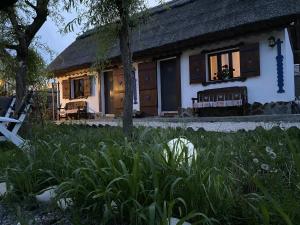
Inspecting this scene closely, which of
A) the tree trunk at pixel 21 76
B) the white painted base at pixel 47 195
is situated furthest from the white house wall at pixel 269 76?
the white painted base at pixel 47 195

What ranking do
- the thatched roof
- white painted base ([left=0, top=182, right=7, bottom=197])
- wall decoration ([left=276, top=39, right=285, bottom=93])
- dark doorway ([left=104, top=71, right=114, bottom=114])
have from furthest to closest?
1. dark doorway ([left=104, top=71, right=114, bottom=114])
2. wall decoration ([left=276, top=39, right=285, bottom=93])
3. the thatched roof
4. white painted base ([left=0, top=182, right=7, bottom=197])

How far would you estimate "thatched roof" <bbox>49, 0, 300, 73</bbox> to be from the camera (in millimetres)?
10867

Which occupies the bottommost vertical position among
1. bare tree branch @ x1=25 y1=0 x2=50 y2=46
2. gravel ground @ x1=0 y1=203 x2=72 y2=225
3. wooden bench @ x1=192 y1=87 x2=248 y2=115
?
gravel ground @ x1=0 y1=203 x2=72 y2=225

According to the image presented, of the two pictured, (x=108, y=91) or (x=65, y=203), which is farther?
(x=108, y=91)

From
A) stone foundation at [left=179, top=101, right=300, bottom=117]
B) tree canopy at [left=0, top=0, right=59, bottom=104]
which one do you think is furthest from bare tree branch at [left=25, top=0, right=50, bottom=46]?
stone foundation at [left=179, top=101, right=300, bottom=117]

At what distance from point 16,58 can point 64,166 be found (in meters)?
5.90

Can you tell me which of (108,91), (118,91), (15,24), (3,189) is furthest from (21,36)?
(108,91)

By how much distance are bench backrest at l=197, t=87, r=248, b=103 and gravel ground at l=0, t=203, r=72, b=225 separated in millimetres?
9645

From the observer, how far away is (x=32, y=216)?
228 centimetres

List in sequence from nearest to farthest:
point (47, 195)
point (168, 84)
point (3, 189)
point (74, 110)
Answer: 1. point (47, 195)
2. point (3, 189)
3. point (168, 84)
4. point (74, 110)

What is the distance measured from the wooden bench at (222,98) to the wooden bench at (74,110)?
6090 millimetres

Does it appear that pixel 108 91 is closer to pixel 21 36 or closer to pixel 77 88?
pixel 77 88

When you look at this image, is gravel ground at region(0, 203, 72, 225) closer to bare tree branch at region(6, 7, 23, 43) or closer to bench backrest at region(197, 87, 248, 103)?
bare tree branch at region(6, 7, 23, 43)

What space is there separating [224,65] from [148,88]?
10.3 feet
